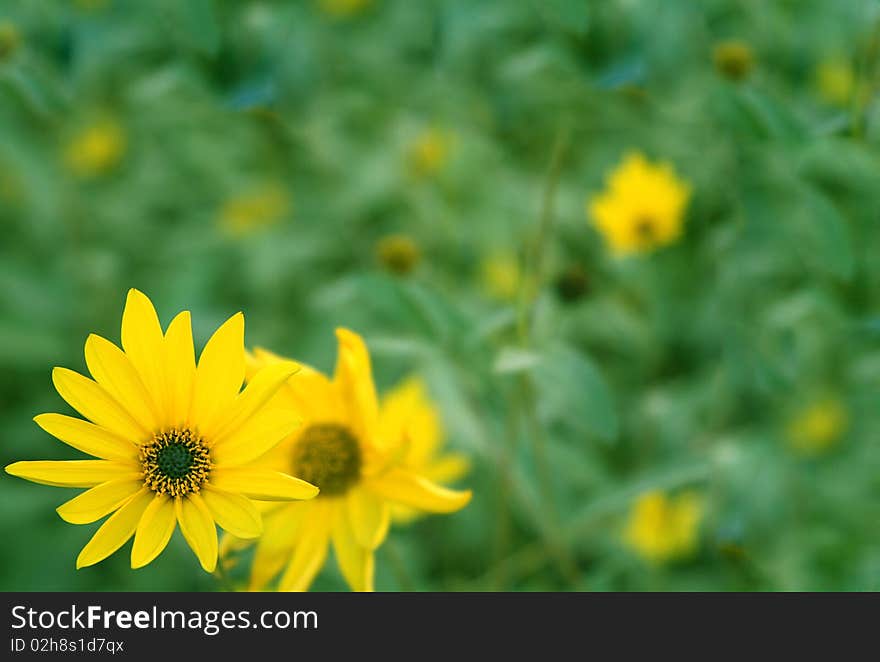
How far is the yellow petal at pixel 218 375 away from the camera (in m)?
0.72

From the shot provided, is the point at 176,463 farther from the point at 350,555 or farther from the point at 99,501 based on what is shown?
the point at 350,555

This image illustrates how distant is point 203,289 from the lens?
2.21m

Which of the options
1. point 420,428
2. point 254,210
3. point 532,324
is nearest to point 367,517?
point 532,324

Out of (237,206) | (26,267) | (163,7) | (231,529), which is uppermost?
(237,206)

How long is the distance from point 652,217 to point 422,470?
0.79 metres

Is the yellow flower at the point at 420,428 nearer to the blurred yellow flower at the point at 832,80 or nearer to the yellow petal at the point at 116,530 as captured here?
the yellow petal at the point at 116,530

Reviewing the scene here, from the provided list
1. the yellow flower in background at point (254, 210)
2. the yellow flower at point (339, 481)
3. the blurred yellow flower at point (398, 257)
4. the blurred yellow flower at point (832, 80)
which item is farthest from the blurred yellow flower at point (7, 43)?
the blurred yellow flower at point (832, 80)

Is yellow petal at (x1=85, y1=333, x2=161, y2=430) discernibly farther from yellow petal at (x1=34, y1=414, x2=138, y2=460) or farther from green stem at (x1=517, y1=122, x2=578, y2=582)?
green stem at (x1=517, y1=122, x2=578, y2=582)

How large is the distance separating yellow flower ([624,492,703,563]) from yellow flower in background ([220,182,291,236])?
1176 millimetres

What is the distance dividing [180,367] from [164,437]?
7 centimetres

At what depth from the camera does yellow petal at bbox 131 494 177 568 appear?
Answer: 2.39ft

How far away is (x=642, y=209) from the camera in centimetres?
201

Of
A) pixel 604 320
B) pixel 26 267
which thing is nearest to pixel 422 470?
pixel 604 320

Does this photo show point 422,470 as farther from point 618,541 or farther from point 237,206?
point 237,206
